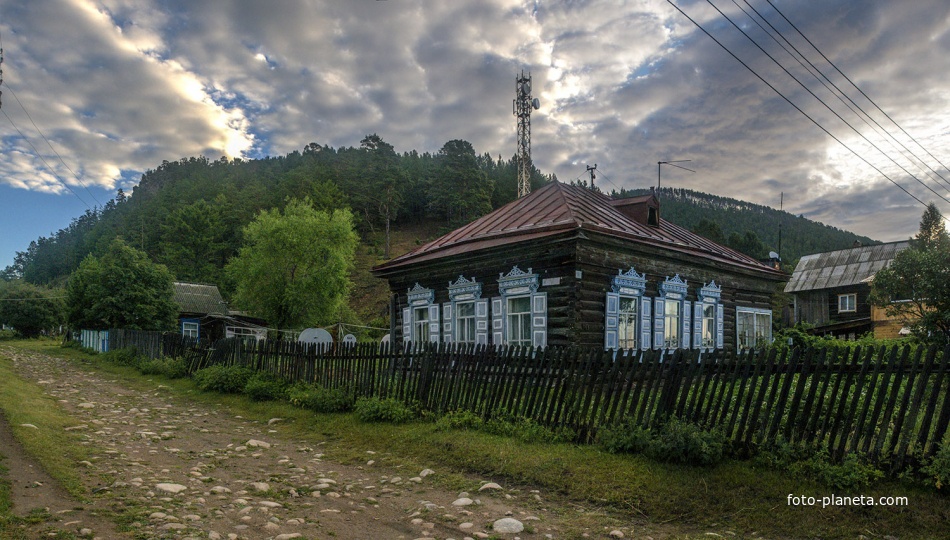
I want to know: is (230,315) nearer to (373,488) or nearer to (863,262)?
(373,488)

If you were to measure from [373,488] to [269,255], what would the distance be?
38087 mm

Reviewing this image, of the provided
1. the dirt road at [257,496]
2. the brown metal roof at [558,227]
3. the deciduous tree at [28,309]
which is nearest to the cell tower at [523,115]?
the brown metal roof at [558,227]

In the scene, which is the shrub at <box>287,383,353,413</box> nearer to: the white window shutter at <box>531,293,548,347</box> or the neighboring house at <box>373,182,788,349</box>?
the white window shutter at <box>531,293,548,347</box>

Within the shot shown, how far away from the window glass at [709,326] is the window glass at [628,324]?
3682 mm

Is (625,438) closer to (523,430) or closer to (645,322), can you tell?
A: (523,430)

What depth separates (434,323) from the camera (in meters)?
18.2

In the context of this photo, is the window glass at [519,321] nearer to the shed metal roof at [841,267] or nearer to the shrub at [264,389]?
the shrub at [264,389]

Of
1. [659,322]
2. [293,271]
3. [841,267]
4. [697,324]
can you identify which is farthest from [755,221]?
[659,322]

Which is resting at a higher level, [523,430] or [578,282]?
[578,282]

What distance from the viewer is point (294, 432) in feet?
34.3

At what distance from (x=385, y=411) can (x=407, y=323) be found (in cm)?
876

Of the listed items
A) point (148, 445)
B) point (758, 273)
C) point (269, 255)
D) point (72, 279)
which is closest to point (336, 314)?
point (269, 255)

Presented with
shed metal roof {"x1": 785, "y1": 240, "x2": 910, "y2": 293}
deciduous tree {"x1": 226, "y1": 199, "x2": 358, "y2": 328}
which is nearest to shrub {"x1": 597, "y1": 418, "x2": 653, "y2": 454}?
deciduous tree {"x1": 226, "y1": 199, "x2": 358, "y2": 328}

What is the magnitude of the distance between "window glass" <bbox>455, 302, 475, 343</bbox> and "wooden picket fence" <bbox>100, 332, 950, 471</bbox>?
4.96 meters
